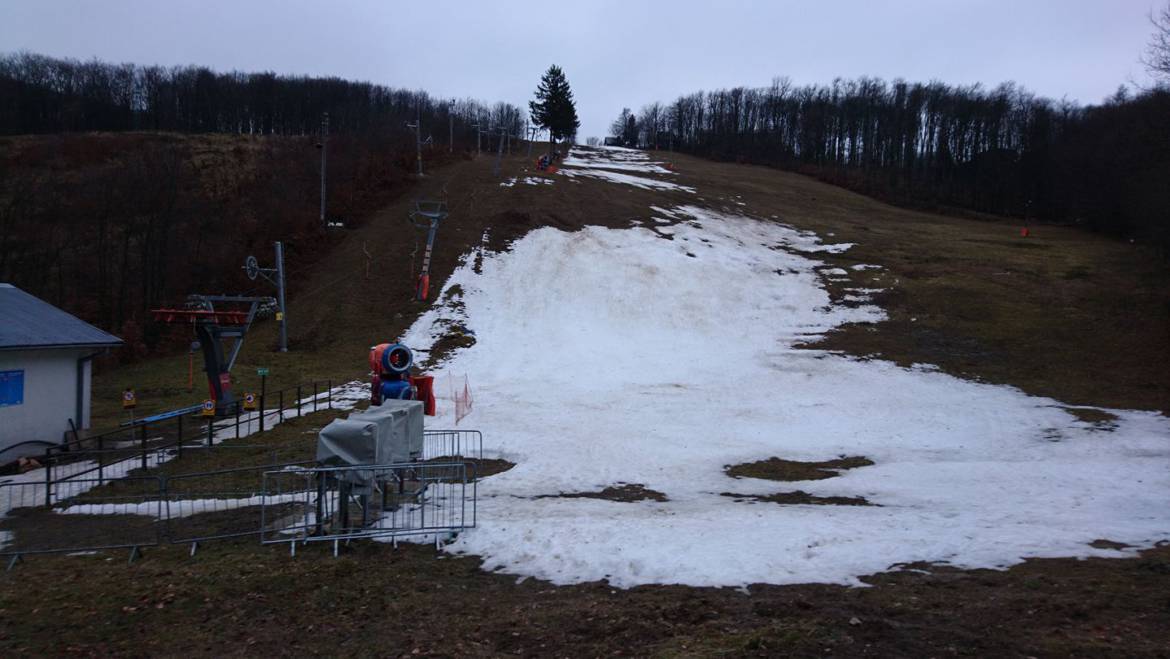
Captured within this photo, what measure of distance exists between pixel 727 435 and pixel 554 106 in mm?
88311

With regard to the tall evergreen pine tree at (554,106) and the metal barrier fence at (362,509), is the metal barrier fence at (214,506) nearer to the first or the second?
the metal barrier fence at (362,509)

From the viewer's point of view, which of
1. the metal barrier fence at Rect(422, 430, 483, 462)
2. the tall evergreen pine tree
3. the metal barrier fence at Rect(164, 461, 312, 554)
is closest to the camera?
the metal barrier fence at Rect(164, 461, 312, 554)

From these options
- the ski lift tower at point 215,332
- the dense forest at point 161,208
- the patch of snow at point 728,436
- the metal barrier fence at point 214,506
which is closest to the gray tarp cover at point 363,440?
the metal barrier fence at point 214,506

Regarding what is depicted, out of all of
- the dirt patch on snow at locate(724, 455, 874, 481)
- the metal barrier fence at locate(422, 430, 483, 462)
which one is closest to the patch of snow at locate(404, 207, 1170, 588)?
the dirt patch on snow at locate(724, 455, 874, 481)

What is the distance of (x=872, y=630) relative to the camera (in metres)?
6.71

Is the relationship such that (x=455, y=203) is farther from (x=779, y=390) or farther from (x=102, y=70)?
(x=102, y=70)

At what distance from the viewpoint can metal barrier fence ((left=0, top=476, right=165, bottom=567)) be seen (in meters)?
10.6

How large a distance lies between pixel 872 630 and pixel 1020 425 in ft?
56.0

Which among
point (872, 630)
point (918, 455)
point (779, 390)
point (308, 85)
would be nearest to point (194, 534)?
point (872, 630)

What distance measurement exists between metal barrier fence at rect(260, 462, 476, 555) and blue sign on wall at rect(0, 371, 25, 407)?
30.9ft

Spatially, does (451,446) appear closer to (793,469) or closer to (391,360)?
(391,360)

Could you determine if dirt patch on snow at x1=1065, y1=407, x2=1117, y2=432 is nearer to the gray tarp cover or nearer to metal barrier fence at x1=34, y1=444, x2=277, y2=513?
the gray tarp cover

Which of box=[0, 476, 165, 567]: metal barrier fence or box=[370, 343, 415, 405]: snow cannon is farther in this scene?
box=[370, 343, 415, 405]: snow cannon

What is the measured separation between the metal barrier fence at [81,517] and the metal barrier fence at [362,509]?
1.81m
